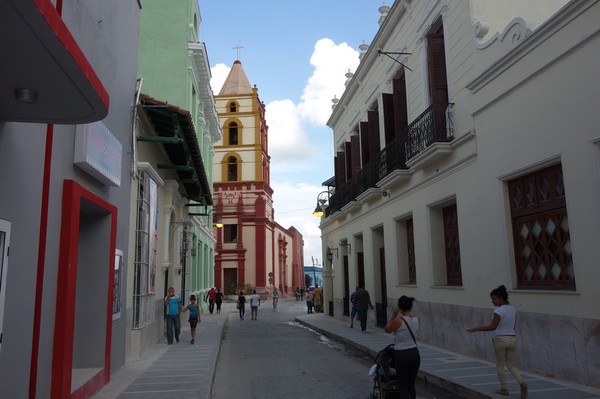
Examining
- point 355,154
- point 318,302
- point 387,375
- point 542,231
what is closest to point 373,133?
point 355,154

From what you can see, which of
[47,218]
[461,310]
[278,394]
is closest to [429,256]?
[461,310]

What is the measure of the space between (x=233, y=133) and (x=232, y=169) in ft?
10.9

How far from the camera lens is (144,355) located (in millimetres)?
11250

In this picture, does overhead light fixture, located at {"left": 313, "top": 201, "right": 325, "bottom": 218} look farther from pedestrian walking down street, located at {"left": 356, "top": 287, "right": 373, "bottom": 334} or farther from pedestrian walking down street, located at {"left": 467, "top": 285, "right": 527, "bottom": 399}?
pedestrian walking down street, located at {"left": 467, "top": 285, "right": 527, "bottom": 399}

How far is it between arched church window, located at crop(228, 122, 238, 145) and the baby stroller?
1662 inches

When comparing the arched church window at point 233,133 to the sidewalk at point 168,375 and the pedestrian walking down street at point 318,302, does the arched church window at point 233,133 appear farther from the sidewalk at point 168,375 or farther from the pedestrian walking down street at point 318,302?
the sidewalk at point 168,375

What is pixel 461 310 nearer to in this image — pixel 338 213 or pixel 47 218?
pixel 47 218

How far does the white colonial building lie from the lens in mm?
7328

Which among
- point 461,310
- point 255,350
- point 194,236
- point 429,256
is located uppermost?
point 194,236

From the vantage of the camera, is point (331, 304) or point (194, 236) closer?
point (194, 236)

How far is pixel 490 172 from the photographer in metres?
9.75

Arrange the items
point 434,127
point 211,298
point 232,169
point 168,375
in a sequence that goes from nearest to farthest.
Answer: point 168,375 < point 434,127 < point 211,298 < point 232,169

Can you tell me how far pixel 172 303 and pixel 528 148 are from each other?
9260 millimetres

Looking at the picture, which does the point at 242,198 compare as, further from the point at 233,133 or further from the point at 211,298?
the point at 211,298
